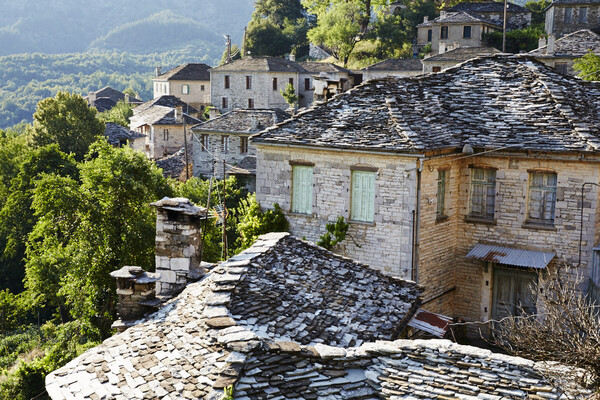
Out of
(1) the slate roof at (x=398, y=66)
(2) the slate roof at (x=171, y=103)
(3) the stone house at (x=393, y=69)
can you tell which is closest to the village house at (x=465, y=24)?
(1) the slate roof at (x=398, y=66)

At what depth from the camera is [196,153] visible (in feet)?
159

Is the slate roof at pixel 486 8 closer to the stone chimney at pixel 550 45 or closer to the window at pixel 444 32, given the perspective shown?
the window at pixel 444 32

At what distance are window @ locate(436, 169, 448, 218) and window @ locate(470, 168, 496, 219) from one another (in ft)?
3.16

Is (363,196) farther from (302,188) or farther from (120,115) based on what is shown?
(120,115)

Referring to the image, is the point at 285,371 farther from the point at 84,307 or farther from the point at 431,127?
the point at 84,307

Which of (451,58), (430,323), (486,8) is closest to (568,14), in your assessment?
(486,8)

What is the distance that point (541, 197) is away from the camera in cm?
1844

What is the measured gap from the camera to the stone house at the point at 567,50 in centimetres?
4566

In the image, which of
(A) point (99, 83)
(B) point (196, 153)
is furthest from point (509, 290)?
(A) point (99, 83)

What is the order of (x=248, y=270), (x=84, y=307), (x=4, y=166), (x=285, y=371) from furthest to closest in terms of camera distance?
(x=4, y=166), (x=84, y=307), (x=248, y=270), (x=285, y=371)

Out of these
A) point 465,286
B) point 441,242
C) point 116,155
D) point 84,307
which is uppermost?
point 116,155

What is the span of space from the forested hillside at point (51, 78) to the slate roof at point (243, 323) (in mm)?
130348

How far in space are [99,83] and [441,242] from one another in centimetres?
15935

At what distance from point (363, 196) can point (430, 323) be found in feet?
18.0
